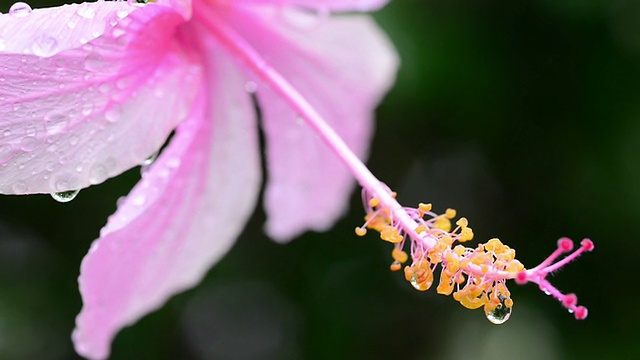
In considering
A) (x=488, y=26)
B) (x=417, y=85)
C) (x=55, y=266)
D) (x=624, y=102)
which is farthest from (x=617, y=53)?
(x=55, y=266)

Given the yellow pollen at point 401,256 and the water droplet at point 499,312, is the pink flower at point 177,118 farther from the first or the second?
the water droplet at point 499,312

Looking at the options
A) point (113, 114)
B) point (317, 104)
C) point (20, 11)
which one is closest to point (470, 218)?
point (317, 104)

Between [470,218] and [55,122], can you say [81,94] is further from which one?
[470,218]

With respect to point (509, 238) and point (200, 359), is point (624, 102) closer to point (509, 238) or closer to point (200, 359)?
point (509, 238)

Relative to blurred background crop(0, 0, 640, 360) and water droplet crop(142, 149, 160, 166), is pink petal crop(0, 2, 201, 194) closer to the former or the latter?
water droplet crop(142, 149, 160, 166)

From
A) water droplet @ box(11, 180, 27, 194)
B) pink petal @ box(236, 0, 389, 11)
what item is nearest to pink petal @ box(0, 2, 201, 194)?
water droplet @ box(11, 180, 27, 194)

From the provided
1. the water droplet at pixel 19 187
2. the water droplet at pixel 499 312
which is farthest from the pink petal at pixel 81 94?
the water droplet at pixel 499 312
